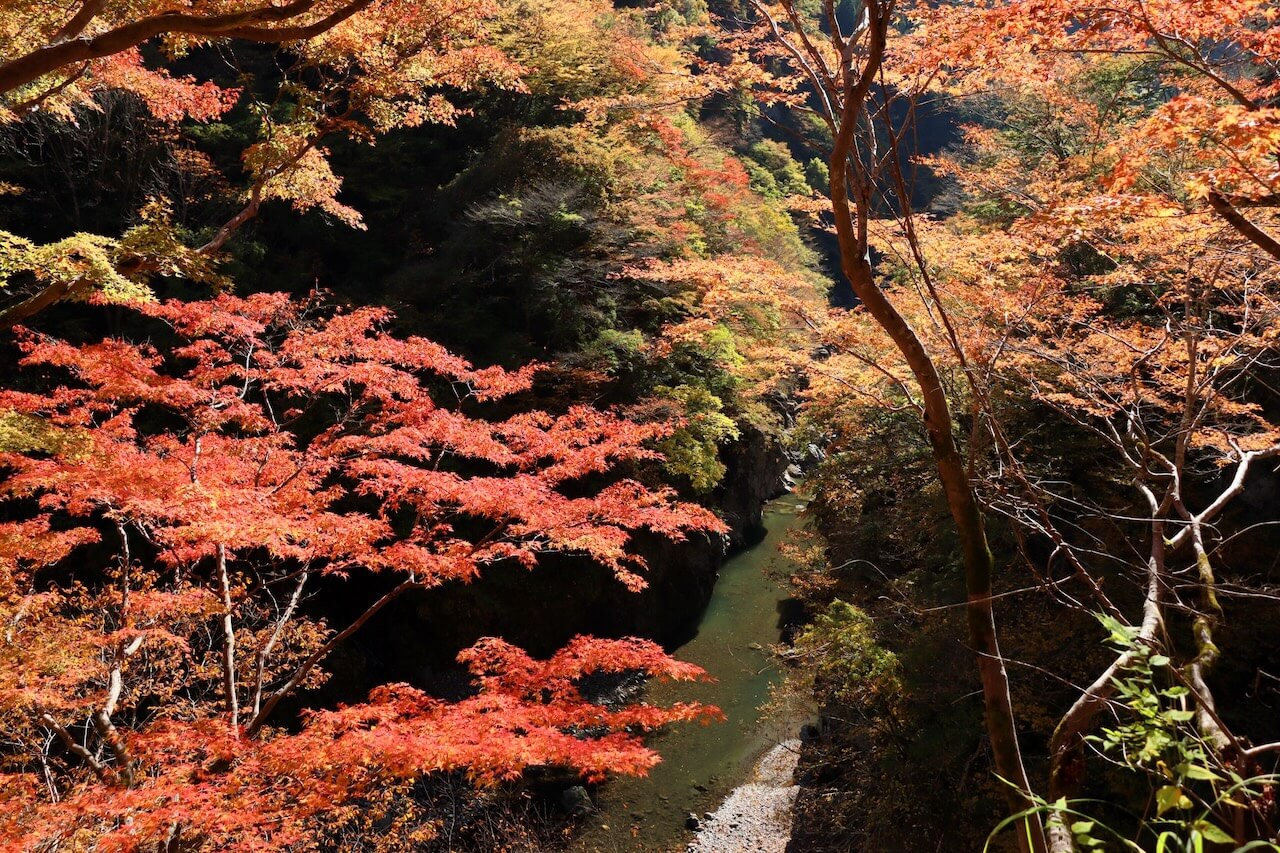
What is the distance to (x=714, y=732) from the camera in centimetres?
1059

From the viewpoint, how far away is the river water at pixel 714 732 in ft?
28.6

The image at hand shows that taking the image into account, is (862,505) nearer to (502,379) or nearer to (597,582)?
(597,582)

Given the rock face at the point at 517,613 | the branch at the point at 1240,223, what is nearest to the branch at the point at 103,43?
the branch at the point at 1240,223

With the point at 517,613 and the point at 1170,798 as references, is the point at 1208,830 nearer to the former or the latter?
the point at 1170,798

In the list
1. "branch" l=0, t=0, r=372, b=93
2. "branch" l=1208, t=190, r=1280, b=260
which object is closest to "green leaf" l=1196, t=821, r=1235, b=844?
"branch" l=1208, t=190, r=1280, b=260

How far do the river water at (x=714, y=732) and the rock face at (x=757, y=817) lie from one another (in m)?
0.18

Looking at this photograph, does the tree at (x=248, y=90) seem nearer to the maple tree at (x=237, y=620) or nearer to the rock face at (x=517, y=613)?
the maple tree at (x=237, y=620)

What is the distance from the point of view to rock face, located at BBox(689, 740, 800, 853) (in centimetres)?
853

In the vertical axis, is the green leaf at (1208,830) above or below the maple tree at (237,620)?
above

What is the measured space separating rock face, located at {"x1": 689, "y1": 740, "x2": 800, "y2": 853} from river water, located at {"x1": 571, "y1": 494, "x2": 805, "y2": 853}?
0.59 feet

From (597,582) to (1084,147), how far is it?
11290 millimetres

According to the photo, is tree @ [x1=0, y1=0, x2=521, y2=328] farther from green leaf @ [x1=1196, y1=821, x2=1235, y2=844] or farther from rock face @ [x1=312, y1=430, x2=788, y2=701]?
rock face @ [x1=312, y1=430, x2=788, y2=701]

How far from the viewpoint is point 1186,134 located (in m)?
3.04

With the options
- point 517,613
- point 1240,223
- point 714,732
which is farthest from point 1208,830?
point 517,613
